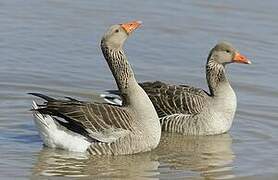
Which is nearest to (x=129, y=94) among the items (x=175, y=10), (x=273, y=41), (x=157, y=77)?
(x=157, y=77)

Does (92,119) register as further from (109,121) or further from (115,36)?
(115,36)

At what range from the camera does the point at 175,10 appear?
21406 mm

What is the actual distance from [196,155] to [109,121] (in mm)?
1413

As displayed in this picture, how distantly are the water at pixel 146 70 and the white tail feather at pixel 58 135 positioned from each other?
0.12m

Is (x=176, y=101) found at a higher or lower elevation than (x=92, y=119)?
higher

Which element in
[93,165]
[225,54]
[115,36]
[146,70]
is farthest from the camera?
[146,70]

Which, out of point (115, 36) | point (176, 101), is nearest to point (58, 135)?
point (115, 36)

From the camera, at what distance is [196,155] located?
1342cm

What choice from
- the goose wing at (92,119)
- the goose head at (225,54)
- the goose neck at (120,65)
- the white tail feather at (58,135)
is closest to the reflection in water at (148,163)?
the white tail feather at (58,135)

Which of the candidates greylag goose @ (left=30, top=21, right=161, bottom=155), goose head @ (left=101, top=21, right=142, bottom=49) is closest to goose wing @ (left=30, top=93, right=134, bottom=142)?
greylag goose @ (left=30, top=21, right=161, bottom=155)

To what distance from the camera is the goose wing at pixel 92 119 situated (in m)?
12.7

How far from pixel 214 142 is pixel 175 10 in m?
7.58

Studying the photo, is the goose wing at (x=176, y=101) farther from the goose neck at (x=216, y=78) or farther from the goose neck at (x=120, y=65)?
the goose neck at (x=120, y=65)

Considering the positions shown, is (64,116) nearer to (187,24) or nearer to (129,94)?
(129,94)
